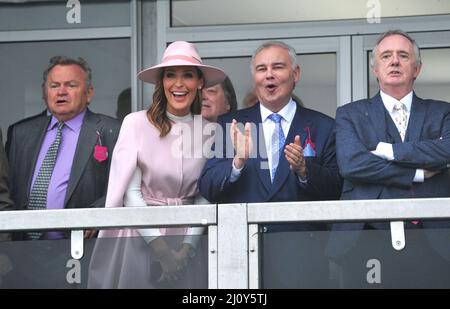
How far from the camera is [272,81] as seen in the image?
796 cm

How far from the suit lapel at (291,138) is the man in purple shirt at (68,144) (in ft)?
3.32

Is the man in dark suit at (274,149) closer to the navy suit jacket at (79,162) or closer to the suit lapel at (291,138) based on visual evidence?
the suit lapel at (291,138)

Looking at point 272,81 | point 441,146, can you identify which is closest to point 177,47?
point 272,81

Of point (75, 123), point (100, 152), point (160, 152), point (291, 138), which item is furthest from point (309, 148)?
point (75, 123)

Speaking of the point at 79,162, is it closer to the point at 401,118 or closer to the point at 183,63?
the point at 183,63

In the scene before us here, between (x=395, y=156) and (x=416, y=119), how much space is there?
14.2 inches

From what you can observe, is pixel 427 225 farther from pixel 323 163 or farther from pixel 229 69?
pixel 229 69

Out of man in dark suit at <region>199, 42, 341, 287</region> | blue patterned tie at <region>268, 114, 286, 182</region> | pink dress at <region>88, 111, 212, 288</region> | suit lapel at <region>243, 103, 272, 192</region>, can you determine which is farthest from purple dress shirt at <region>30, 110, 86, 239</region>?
blue patterned tie at <region>268, 114, 286, 182</region>

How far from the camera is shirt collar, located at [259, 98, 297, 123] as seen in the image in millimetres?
8060

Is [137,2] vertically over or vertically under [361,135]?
over

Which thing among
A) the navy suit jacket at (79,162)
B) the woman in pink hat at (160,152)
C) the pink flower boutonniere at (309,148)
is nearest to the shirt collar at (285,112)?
the pink flower boutonniere at (309,148)

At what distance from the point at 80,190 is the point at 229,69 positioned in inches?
60.2

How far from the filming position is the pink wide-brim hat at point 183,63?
8.05 m

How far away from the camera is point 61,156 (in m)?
8.23
